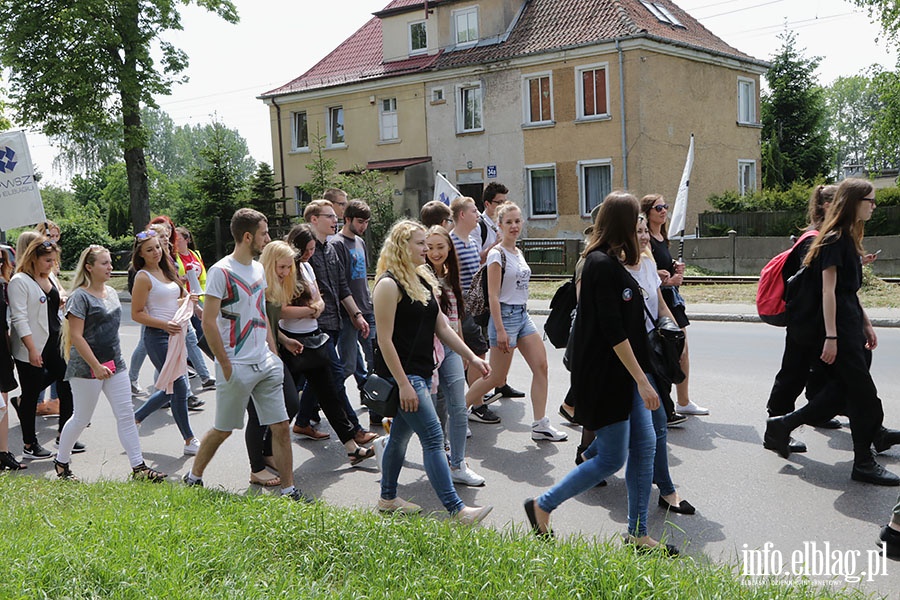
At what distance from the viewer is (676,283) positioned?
7098 mm

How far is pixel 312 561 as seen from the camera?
4.23 m

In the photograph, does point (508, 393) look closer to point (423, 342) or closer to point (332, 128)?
point (423, 342)

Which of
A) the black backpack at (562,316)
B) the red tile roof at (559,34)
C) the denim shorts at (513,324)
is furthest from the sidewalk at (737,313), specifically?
the red tile roof at (559,34)

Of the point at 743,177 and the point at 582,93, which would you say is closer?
the point at 582,93

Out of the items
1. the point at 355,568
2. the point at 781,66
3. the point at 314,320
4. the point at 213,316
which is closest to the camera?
the point at 355,568

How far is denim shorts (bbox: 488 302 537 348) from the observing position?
278 inches

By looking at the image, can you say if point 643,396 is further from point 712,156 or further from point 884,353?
point 712,156

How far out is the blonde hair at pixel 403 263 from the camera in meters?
5.23

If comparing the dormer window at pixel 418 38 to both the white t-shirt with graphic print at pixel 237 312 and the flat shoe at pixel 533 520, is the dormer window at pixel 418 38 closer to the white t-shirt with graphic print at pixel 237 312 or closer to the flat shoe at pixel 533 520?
Answer: the white t-shirt with graphic print at pixel 237 312

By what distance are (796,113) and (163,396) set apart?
149 ft

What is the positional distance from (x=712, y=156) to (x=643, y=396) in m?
29.4

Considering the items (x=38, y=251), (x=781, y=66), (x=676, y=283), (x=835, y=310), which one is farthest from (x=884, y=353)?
(x=781, y=66)

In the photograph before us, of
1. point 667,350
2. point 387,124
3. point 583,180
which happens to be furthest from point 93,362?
point 387,124

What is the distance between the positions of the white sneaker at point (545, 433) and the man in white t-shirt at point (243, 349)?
2189mm
